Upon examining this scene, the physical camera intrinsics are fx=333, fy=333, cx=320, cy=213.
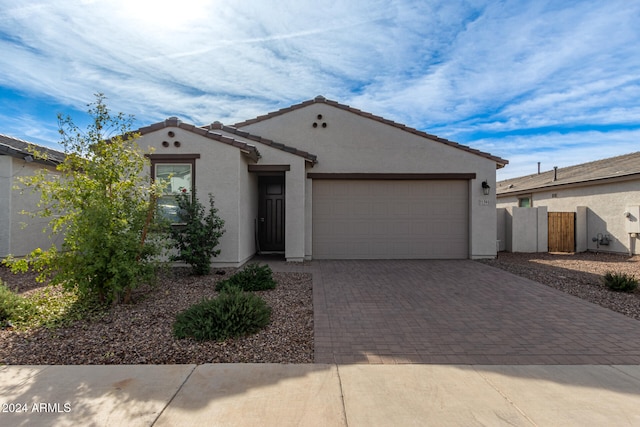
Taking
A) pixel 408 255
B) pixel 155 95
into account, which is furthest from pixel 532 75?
pixel 155 95

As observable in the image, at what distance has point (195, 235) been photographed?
772 centimetres

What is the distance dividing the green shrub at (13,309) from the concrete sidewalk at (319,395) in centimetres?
169

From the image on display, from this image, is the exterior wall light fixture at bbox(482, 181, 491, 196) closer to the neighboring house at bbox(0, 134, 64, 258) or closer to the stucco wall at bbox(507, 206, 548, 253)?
the stucco wall at bbox(507, 206, 548, 253)

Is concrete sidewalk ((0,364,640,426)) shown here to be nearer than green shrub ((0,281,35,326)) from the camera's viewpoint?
Yes

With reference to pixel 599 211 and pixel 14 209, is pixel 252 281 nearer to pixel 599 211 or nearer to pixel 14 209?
pixel 14 209

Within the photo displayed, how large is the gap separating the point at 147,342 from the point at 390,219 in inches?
327

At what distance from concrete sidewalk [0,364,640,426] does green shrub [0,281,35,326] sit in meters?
1.69

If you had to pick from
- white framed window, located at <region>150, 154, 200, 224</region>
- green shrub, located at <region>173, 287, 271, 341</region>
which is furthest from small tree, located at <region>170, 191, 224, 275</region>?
green shrub, located at <region>173, 287, 271, 341</region>

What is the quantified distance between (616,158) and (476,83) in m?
11.5

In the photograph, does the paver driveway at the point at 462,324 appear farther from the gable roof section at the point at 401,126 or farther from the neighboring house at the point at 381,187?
the gable roof section at the point at 401,126

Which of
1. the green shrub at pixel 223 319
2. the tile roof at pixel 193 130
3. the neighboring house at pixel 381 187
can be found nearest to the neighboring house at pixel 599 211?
the neighboring house at pixel 381 187

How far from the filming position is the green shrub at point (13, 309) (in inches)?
184

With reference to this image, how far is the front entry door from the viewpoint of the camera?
11.6 m

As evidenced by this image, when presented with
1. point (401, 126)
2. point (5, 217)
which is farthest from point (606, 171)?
point (5, 217)
